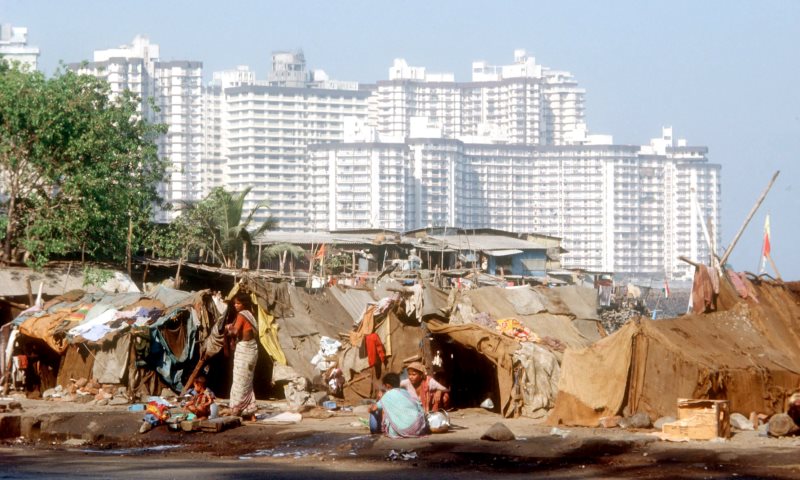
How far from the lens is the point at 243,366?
15.6 meters

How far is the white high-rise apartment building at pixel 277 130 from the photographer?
14650cm

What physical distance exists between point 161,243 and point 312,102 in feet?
432

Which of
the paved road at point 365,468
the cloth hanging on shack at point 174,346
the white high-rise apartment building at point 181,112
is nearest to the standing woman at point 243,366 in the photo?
the cloth hanging on shack at point 174,346

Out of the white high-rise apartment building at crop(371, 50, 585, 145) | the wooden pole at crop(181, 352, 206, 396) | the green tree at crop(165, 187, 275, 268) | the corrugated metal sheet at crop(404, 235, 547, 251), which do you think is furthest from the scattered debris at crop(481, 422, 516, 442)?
the white high-rise apartment building at crop(371, 50, 585, 145)

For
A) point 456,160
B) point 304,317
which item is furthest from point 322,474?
point 456,160

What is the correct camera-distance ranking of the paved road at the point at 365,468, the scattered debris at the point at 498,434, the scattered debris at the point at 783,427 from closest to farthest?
the paved road at the point at 365,468 → the scattered debris at the point at 783,427 → the scattered debris at the point at 498,434

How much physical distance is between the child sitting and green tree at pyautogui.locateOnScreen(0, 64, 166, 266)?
9.32 m

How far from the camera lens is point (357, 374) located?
1758 centimetres

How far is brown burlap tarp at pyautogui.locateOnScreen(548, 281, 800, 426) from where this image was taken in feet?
45.9

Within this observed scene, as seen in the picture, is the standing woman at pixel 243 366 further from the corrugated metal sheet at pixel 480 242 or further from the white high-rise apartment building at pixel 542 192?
the white high-rise apartment building at pixel 542 192

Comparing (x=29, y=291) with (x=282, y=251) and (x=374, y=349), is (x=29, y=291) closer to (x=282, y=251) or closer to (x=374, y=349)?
(x=374, y=349)

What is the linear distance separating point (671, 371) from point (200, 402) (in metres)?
5.81

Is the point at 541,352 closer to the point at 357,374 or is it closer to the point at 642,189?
the point at 357,374

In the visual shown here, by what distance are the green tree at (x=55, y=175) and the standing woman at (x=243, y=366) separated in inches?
360
